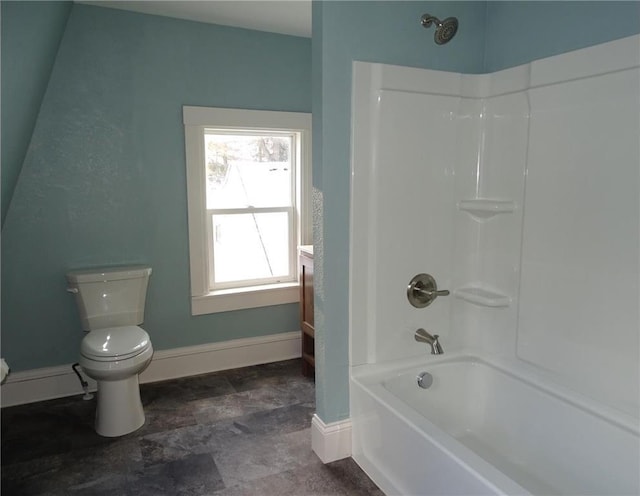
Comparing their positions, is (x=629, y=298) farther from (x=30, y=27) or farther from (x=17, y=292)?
(x=17, y=292)

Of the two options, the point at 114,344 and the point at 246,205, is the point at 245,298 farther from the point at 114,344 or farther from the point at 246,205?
the point at 114,344

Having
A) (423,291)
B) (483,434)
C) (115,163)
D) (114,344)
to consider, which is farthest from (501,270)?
(115,163)

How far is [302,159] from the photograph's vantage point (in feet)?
10.9

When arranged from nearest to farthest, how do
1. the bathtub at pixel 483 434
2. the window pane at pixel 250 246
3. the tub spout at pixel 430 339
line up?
1. the bathtub at pixel 483 434
2. the tub spout at pixel 430 339
3. the window pane at pixel 250 246

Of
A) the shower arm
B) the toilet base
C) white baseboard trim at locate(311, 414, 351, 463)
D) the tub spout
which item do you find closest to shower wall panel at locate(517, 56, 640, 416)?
the tub spout

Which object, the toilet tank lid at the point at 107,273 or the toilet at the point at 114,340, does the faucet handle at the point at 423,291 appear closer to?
the toilet at the point at 114,340

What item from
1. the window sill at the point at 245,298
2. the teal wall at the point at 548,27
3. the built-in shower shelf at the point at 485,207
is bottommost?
the window sill at the point at 245,298

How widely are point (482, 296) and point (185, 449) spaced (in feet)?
5.35

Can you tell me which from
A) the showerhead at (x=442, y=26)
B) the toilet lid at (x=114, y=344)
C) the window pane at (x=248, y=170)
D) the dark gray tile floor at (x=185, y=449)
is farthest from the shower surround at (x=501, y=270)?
the window pane at (x=248, y=170)

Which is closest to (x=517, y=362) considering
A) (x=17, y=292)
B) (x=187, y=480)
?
(x=187, y=480)

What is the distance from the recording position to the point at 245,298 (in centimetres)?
330

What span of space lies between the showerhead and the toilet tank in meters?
2.04

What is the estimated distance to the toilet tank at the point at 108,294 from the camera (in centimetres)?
270

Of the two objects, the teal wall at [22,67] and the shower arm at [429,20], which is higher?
the shower arm at [429,20]
